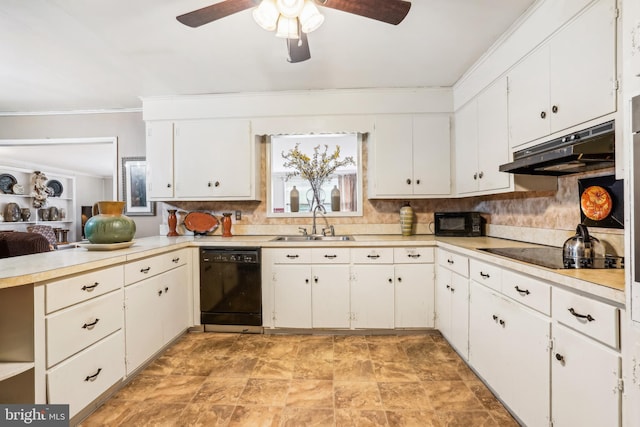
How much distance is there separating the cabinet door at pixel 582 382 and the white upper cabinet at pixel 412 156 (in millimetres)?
1906

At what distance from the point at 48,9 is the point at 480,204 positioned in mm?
3852

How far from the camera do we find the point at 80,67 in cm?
252

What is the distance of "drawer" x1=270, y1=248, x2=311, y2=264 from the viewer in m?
2.76

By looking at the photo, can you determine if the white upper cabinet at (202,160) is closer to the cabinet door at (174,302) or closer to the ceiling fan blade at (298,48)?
the cabinet door at (174,302)

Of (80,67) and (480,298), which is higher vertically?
(80,67)

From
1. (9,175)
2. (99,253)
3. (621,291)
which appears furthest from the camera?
(9,175)

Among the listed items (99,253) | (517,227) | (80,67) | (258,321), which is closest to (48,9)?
(80,67)

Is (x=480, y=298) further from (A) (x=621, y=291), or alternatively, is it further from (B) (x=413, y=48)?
(B) (x=413, y=48)

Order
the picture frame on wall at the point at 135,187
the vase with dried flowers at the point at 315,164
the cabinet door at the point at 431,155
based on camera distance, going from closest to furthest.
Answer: the cabinet door at the point at 431,155, the vase with dried flowers at the point at 315,164, the picture frame on wall at the point at 135,187

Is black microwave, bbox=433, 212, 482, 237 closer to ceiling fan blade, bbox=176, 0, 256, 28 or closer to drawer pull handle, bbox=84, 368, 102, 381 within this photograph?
ceiling fan blade, bbox=176, 0, 256, 28

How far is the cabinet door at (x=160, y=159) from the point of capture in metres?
3.18

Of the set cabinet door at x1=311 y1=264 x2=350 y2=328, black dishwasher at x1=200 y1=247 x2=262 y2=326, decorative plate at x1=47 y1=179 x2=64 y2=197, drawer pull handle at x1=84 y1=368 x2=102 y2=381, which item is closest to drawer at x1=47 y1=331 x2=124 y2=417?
drawer pull handle at x1=84 y1=368 x2=102 y2=381

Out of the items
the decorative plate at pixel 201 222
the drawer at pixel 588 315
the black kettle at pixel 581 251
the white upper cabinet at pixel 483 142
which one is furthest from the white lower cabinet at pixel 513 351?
the decorative plate at pixel 201 222

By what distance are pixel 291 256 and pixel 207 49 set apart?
1.85m
